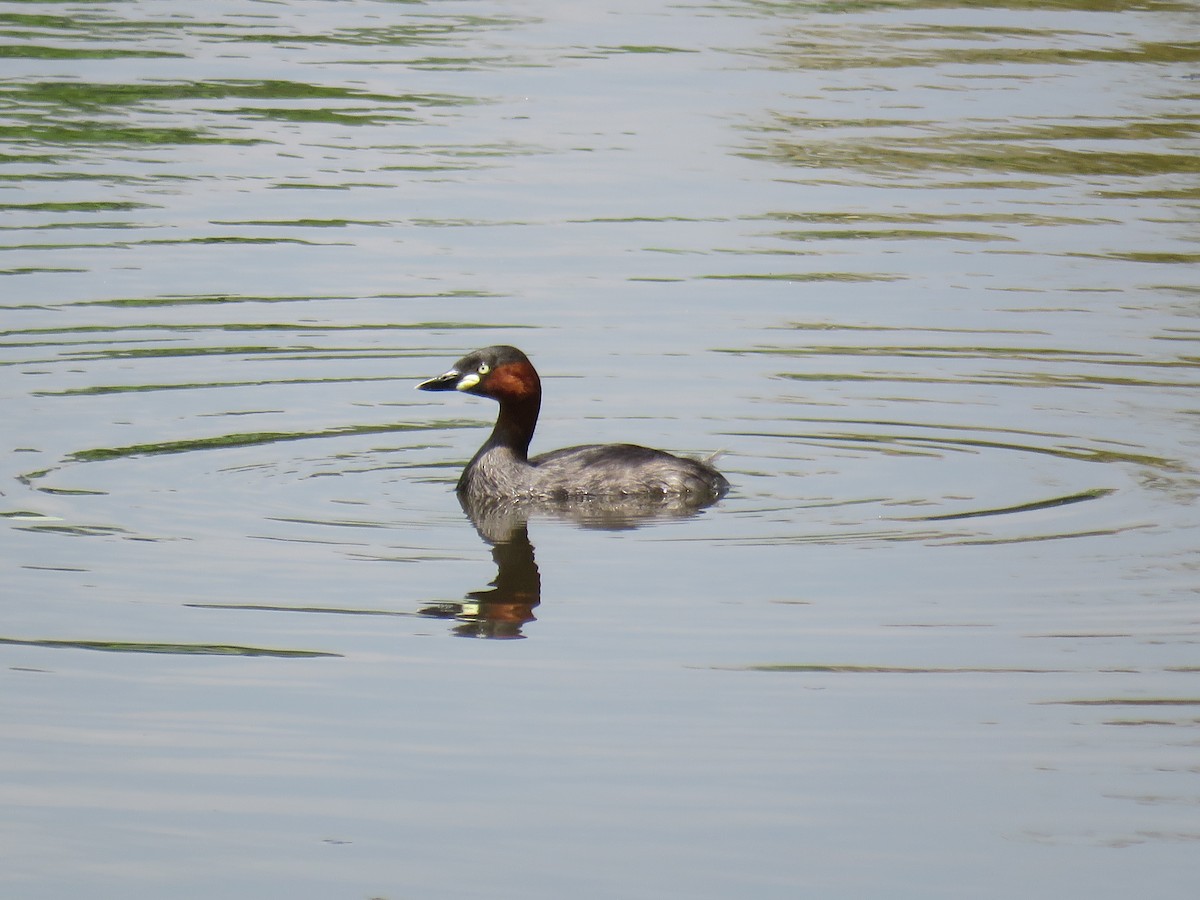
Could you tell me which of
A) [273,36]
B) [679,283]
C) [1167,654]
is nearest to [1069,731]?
[1167,654]

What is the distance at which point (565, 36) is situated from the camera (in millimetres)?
24266

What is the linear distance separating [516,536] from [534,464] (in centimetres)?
98

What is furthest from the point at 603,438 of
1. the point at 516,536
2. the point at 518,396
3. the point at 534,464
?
the point at 516,536

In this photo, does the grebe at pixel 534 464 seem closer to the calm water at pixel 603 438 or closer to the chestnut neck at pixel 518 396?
the chestnut neck at pixel 518 396

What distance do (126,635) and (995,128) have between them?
1285 cm

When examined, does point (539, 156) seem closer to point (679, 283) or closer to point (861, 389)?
point (679, 283)

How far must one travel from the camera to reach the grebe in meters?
10.9

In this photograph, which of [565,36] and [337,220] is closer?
[337,220]

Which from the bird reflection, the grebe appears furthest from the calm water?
the grebe

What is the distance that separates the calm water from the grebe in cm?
32

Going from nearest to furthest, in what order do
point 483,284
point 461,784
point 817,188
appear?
point 461,784
point 483,284
point 817,188

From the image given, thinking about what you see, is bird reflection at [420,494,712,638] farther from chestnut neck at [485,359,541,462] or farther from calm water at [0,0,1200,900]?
chestnut neck at [485,359,541,462]

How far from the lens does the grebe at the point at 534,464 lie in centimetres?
1093

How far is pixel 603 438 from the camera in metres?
12.2
